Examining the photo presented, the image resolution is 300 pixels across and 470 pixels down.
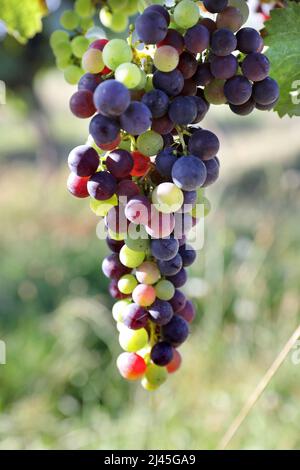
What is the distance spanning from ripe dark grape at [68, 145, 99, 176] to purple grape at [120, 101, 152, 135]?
0.25 ft

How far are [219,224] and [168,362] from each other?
2992 mm

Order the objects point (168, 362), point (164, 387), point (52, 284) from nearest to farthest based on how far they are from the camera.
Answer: point (168, 362)
point (164, 387)
point (52, 284)

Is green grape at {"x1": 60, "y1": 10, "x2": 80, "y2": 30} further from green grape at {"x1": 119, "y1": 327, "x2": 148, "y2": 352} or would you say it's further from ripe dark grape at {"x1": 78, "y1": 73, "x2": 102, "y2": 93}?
Answer: green grape at {"x1": 119, "y1": 327, "x2": 148, "y2": 352}

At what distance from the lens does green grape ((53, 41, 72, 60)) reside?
0.89 meters

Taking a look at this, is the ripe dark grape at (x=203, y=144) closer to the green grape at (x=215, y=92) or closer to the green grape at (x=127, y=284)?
the green grape at (x=215, y=92)

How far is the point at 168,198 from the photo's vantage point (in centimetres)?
63

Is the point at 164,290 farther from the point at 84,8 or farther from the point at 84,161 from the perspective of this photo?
the point at 84,8

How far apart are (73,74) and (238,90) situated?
0.98 ft

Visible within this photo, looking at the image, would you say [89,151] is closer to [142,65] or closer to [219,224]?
[142,65]

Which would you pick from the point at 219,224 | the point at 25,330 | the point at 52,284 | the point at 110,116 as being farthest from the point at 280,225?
the point at 110,116

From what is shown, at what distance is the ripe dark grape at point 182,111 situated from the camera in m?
0.62

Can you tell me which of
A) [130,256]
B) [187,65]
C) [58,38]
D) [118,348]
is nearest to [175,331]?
[130,256]

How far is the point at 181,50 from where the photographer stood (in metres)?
0.63

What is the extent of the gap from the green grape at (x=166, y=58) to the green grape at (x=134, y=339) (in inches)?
13.5
